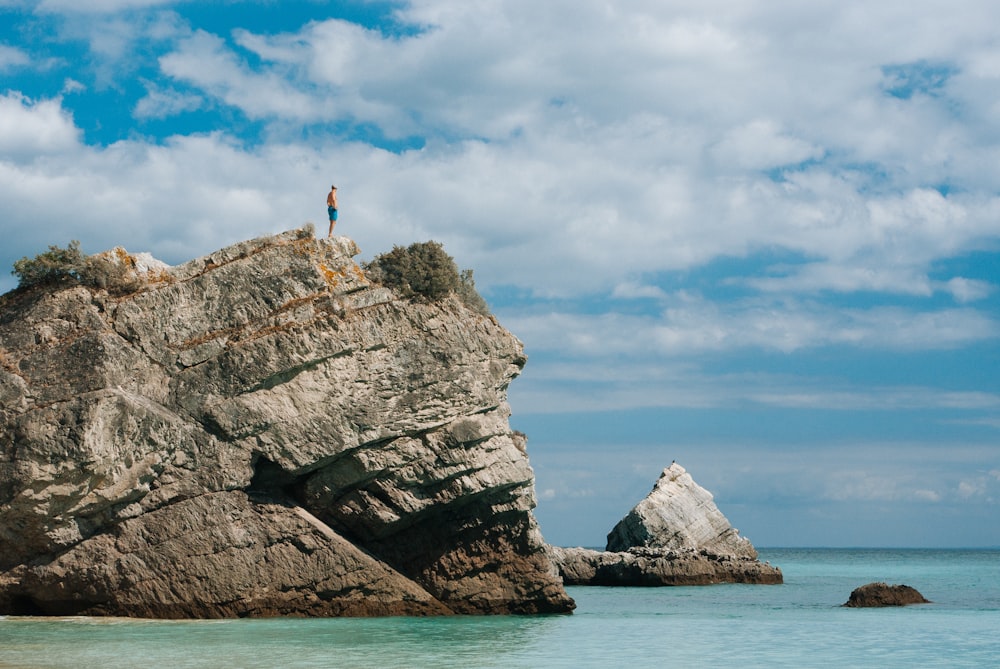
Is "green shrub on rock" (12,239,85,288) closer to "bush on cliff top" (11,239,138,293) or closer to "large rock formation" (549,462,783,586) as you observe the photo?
"bush on cliff top" (11,239,138,293)

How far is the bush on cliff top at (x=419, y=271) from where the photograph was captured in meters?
30.3

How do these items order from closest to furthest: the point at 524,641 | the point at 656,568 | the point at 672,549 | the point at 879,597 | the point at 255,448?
1. the point at 524,641
2. the point at 255,448
3. the point at 879,597
4. the point at 656,568
5. the point at 672,549

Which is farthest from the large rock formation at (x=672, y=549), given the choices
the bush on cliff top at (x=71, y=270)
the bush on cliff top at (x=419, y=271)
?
the bush on cliff top at (x=71, y=270)

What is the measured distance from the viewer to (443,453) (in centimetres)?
2919

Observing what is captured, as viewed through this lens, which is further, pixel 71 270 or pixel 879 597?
pixel 879 597

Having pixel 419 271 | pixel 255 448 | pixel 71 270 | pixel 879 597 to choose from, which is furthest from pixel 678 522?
pixel 71 270

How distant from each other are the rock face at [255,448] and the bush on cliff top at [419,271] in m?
0.45

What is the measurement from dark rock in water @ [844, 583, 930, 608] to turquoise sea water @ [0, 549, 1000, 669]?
382 cm

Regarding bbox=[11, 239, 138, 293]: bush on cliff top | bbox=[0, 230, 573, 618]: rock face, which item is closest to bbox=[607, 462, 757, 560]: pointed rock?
bbox=[0, 230, 573, 618]: rock face

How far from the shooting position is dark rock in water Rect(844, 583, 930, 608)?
3991 centimetres

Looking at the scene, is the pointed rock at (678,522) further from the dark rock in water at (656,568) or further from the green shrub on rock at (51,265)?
the green shrub on rock at (51,265)

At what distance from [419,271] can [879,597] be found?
22.7 metres

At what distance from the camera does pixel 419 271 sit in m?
30.4

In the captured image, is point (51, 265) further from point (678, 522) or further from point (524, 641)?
point (678, 522)
